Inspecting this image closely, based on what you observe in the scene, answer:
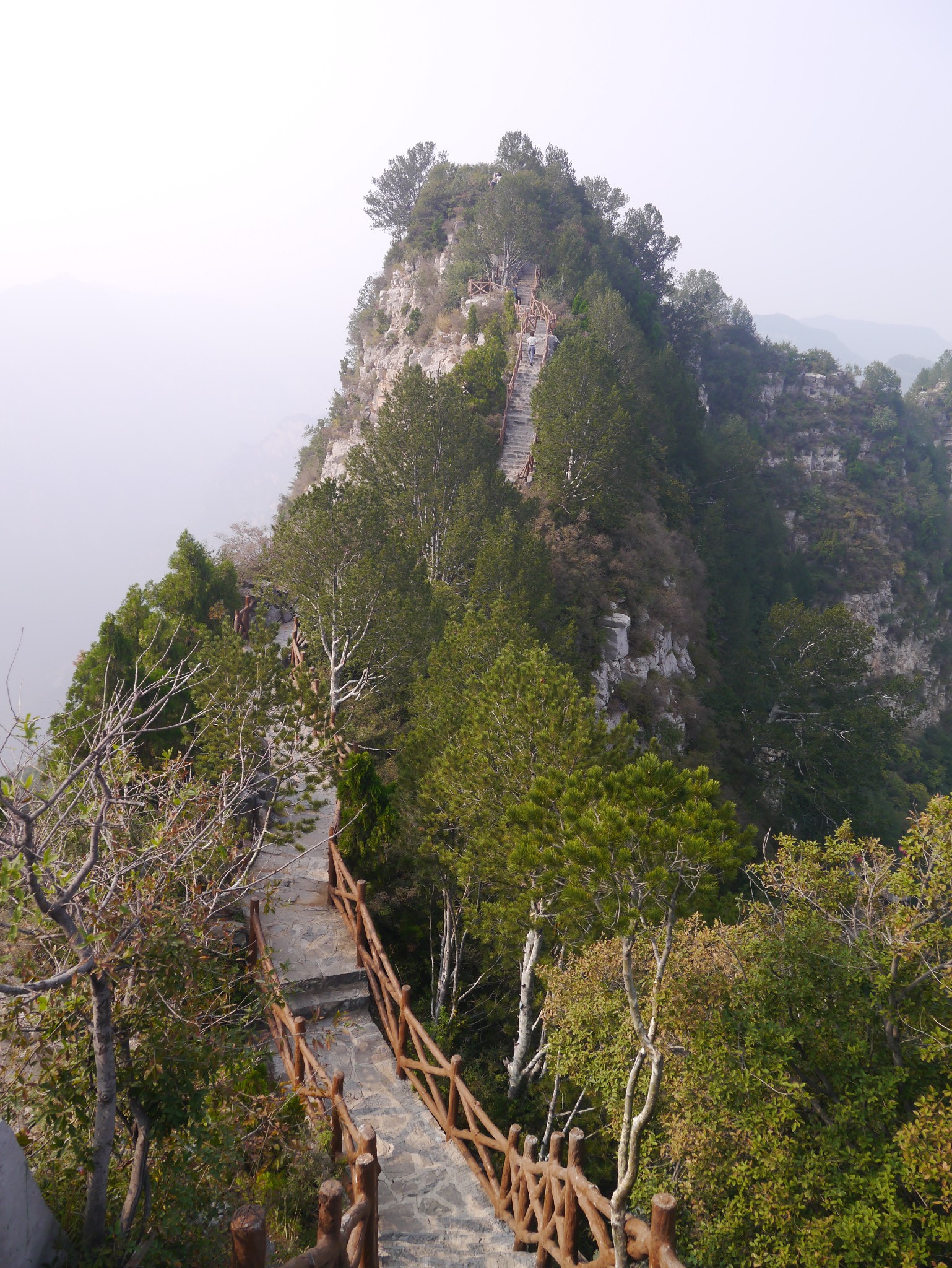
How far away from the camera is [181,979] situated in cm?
493

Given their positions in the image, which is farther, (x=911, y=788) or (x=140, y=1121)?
(x=911, y=788)

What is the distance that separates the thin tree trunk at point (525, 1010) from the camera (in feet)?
33.5

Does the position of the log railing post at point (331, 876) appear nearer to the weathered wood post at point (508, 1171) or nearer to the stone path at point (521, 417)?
the weathered wood post at point (508, 1171)

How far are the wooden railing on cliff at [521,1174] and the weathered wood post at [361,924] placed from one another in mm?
24

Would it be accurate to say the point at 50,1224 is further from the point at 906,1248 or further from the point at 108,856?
the point at 906,1248

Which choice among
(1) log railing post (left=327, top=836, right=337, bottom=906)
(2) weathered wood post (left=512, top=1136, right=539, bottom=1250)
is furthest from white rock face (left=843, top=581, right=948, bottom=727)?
(2) weathered wood post (left=512, top=1136, right=539, bottom=1250)

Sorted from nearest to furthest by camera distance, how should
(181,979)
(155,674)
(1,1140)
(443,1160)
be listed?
(1,1140), (181,979), (443,1160), (155,674)

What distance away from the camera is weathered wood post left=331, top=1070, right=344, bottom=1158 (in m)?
6.49

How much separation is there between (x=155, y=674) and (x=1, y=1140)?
11.2 meters

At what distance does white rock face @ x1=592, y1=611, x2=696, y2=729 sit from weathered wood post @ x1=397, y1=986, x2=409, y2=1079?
1386cm

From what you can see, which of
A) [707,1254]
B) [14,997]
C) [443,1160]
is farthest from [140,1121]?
[707,1254]

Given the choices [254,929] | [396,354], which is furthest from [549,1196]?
[396,354]

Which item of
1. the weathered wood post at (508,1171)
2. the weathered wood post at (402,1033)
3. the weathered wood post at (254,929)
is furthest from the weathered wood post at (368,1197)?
the weathered wood post at (254,929)

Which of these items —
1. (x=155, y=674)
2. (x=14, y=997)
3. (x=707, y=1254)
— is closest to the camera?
(x=14, y=997)
